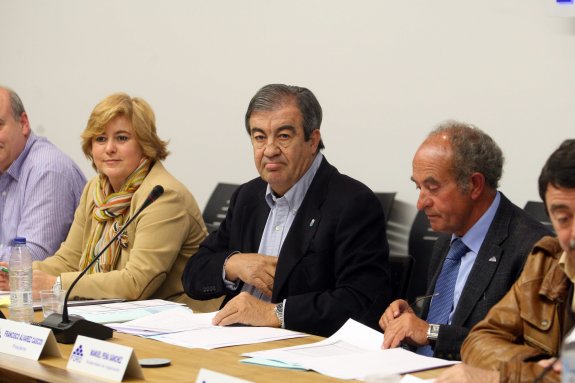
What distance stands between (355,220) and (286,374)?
0.96m

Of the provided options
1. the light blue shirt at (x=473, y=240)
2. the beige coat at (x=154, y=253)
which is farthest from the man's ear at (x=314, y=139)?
the light blue shirt at (x=473, y=240)

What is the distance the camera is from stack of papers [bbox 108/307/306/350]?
251 cm

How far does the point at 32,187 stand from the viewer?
13.4 ft

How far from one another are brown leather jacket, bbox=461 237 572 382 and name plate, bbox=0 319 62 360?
43.3 inches

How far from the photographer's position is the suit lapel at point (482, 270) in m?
2.56

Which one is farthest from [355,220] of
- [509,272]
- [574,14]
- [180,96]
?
[180,96]

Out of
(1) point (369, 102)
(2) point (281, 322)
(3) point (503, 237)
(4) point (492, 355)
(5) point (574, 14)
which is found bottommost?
(2) point (281, 322)

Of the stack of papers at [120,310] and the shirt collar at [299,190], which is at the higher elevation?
the shirt collar at [299,190]

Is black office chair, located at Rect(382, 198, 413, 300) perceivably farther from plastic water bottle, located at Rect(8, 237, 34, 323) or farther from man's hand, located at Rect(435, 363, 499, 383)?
man's hand, located at Rect(435, 363, 499, 383)

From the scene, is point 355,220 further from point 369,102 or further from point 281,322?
point 369,102

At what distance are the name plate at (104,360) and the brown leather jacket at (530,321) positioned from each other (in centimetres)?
85

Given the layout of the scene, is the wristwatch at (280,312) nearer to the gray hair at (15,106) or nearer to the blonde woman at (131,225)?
the blonde woman at (131,225)

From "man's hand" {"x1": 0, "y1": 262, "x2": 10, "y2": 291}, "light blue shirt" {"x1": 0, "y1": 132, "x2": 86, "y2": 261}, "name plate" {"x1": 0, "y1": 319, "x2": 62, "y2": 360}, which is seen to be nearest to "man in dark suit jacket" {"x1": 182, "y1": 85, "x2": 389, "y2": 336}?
"name plate" {"x1": 0, "y1": 319, "x2": 62, "y2": 360}

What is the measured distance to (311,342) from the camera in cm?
254
